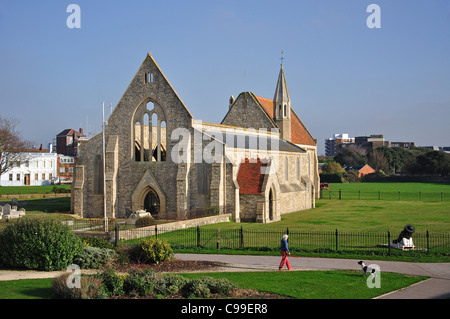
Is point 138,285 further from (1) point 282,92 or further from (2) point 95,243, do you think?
(1) point 282,92

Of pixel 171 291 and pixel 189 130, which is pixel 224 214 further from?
pixel 171 291

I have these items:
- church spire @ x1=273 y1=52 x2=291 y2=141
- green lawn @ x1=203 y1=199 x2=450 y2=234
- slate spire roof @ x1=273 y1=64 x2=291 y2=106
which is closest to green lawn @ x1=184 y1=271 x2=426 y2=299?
green lawn @ x1=203 y1=199 x2=450 y2=234

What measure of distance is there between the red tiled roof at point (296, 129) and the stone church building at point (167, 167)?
13666mm

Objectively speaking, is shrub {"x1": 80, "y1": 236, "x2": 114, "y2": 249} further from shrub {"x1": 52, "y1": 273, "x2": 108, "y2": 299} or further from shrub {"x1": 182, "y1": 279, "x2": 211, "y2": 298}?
shrub {"x1": 182, "y1": 279, "x2": 211, "y2": 298}

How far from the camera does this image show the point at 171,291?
56.5 feet

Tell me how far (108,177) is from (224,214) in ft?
37.0

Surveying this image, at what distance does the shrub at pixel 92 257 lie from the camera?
21.9 meters

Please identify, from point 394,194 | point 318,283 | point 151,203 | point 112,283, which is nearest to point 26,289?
point 112,283

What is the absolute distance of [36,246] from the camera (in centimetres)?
2164

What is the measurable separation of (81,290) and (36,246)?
6.69 meters

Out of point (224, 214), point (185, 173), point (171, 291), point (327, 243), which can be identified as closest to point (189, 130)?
point (185, 173)

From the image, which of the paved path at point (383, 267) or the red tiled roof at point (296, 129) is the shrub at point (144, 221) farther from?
the red tiled roof at point (296, 129)

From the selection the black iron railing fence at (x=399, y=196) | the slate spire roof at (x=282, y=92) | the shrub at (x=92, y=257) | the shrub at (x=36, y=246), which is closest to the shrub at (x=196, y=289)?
the shrub at (x=92, y=257)

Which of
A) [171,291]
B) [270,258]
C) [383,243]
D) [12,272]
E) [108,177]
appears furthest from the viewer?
[108,177]
